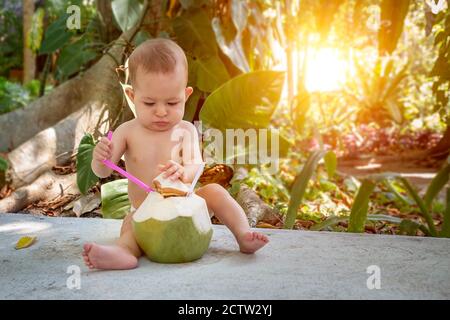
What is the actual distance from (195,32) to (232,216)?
5.13ft

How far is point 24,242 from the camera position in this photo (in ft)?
5.55

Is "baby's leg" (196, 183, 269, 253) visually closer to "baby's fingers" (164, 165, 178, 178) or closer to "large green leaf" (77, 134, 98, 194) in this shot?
"baby's fingers" (164, 165, 178, 178)

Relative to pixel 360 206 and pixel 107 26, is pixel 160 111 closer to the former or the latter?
pixel 360 206

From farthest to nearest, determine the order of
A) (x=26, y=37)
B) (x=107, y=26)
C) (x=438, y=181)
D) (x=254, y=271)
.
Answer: (x=26, y=37)
(x=107, y=26)
(x=438, y=181)
(x=254, y=271)

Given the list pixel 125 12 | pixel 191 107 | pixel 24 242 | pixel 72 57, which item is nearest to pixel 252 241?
pixel 24 242

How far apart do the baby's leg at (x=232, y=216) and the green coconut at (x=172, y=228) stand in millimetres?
102

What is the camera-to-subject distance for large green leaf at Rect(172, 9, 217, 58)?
2883 millimetres

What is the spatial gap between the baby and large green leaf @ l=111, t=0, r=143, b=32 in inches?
45.7

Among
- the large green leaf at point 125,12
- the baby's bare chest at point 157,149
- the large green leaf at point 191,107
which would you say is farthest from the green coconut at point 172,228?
the large green leaf at point 125,12

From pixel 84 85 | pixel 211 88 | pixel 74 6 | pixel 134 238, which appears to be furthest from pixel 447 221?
pixel 84 85

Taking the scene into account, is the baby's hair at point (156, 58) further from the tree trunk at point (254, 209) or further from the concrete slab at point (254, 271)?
the tree trunk at point (254, 209)

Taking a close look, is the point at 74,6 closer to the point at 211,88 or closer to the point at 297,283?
the point at 211,88

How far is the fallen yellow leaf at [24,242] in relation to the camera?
5.50ft

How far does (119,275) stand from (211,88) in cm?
156
